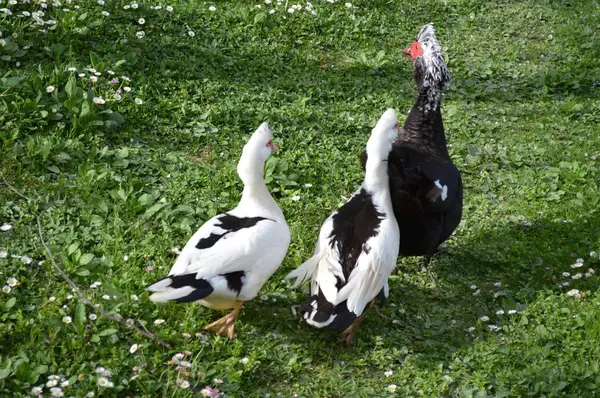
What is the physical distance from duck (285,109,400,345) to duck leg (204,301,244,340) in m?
0.40

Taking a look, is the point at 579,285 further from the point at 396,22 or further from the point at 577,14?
the point at 577,14

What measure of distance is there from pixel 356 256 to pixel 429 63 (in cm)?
220

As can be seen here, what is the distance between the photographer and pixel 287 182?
618 cm

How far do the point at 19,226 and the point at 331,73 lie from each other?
3.91 m

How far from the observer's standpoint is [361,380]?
4.57 metres

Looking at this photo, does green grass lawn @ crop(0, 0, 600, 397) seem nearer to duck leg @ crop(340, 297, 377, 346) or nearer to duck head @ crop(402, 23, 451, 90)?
duck leg @ crop(340, 297, 377, 346)

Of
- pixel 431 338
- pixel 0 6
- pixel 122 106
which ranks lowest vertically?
pixel 431 338

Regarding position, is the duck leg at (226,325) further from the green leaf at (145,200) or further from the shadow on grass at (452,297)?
the green leaf at (145,200)

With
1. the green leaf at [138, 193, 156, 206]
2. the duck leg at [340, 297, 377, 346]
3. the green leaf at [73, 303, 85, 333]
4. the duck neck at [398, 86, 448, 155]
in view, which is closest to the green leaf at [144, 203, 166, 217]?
the green leaf at [138, 193, 156, 206]

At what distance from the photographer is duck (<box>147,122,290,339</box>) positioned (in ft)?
14.2

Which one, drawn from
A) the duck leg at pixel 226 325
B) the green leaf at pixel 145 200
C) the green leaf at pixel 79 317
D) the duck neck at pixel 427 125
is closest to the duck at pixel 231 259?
the duck leg at pixel 226 325

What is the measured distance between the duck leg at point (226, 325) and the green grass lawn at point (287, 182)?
0.24 feet

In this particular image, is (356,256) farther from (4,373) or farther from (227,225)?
(4,373)

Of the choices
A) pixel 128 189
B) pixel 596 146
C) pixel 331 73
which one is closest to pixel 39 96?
pixel 128 189
